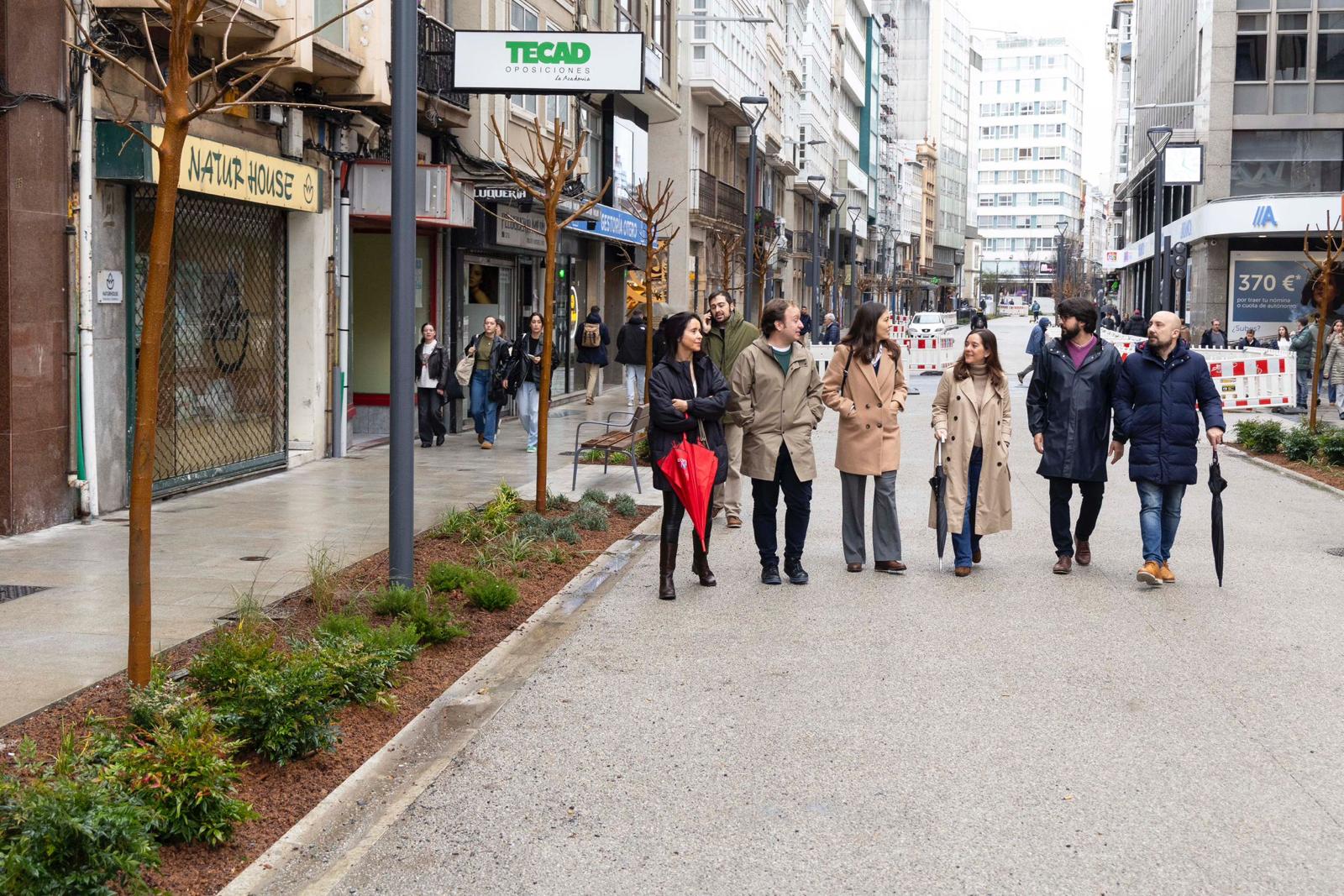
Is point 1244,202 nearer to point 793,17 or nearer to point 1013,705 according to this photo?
point 793,17

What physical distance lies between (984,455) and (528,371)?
9.39 meters

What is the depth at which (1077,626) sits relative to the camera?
28.7ft

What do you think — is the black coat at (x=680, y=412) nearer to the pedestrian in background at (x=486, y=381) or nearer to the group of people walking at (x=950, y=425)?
the group of people walking at (x=950, y=425)

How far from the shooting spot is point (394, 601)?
8414mm

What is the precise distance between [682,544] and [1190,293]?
147 ft

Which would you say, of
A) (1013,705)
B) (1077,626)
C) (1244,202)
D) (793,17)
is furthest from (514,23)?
(793,17)

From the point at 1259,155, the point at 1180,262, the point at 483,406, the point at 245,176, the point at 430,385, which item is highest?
the point at 1259,155

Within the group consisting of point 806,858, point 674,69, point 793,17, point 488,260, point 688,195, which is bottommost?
point 806,858

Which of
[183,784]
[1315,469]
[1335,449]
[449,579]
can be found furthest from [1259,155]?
[183,784]

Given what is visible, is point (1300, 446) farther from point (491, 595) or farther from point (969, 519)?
point (491, 595)

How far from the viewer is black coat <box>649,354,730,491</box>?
9.65 metres

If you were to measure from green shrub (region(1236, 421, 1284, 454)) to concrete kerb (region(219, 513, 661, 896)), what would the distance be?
523 inches

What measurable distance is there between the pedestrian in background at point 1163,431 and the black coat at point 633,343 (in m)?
13.9

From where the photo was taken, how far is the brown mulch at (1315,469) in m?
16.8
